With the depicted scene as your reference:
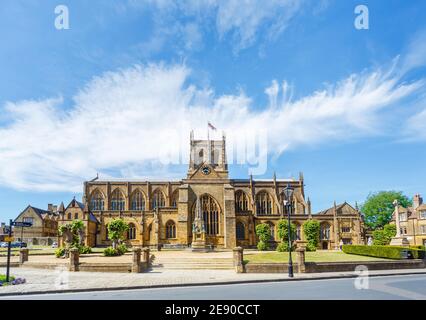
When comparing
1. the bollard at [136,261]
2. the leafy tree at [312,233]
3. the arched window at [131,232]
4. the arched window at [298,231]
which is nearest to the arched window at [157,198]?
the arched window at [131,232]

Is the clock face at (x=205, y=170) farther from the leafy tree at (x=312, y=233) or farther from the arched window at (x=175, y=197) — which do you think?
the leafy tree at (x=312, y=233)

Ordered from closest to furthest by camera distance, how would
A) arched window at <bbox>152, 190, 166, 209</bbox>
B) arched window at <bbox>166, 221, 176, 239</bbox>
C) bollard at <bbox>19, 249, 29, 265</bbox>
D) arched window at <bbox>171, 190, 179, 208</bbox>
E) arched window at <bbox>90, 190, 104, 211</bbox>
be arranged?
bollard at <bbox>19, 249, 29, 265</bbox>
arched window at <bbox>166, 221, 176, 239</bbox>
arched window at <bbox>90, 190, 104, 211</bbox>
arched window at <bbox>171, 190, 179, 208</bbox>
arched window at <bbox>152, 190, 166, 209</bbox>

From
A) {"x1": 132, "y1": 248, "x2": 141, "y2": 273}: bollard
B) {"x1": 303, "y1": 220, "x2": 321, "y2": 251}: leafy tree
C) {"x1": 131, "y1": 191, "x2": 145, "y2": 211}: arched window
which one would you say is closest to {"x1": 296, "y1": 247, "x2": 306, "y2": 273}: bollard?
{"x1": 132, "y1": 248, "x2": 141, "y2": 273}: bollard

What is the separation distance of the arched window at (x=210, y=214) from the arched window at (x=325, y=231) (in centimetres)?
1625

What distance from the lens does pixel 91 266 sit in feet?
73.4

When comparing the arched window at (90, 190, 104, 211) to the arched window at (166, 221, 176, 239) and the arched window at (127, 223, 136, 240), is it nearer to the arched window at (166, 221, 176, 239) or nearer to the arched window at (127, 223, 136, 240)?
the arched window at (127, 223, 136, 240)

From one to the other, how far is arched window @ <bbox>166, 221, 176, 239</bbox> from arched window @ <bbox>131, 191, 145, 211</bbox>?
13.6 metres

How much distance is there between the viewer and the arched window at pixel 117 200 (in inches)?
2411

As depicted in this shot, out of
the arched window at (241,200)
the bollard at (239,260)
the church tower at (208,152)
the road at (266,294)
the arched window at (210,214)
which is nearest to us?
the road at (266,294)

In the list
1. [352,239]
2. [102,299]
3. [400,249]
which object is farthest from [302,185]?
[102,299]

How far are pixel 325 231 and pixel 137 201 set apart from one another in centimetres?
3329

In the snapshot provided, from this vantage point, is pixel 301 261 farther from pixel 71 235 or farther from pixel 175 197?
pixel 175 197

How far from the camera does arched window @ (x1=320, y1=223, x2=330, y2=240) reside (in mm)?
51125

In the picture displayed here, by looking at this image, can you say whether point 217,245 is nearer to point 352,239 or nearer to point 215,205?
point 215,205
